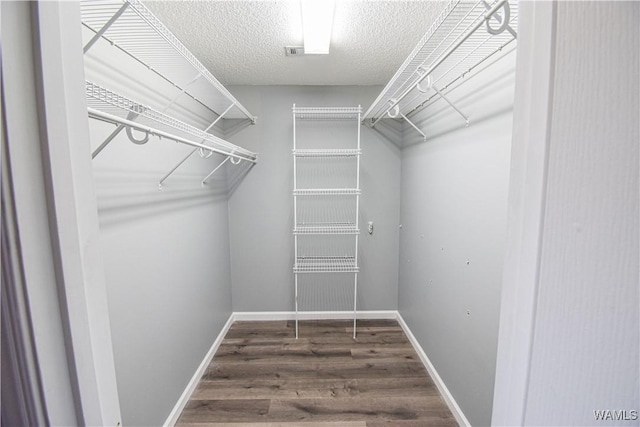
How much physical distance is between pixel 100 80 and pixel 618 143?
1.50 meters

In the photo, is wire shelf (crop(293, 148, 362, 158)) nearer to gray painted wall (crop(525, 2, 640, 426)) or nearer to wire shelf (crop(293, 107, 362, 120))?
wire shelf (crop(293, 107, 362, 120))

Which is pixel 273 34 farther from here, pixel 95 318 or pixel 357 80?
pixel 95 318

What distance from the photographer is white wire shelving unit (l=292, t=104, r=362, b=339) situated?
91.1 inches

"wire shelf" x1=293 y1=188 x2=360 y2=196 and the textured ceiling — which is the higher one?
the textured ceiling

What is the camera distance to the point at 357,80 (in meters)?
2.16

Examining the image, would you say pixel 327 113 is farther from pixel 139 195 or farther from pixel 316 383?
pixel 316 383

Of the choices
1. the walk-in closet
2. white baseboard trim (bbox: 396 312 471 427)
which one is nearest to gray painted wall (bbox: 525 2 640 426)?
the walk-in closet

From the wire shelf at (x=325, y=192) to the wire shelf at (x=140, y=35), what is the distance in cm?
118

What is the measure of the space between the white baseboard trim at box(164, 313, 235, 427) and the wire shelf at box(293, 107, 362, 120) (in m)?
2.16

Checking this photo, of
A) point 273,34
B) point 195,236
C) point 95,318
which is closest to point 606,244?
point 95,318

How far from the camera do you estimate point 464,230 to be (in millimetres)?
1389

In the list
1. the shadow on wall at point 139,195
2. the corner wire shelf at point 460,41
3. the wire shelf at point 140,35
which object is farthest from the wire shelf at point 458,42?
the shadow on wall at point 139,195

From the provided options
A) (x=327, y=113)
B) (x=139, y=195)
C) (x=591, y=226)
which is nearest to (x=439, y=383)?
(x=591, y=226)

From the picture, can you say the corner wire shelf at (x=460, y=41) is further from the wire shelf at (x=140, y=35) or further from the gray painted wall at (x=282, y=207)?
the wire shelf at (x=140, y=35)
